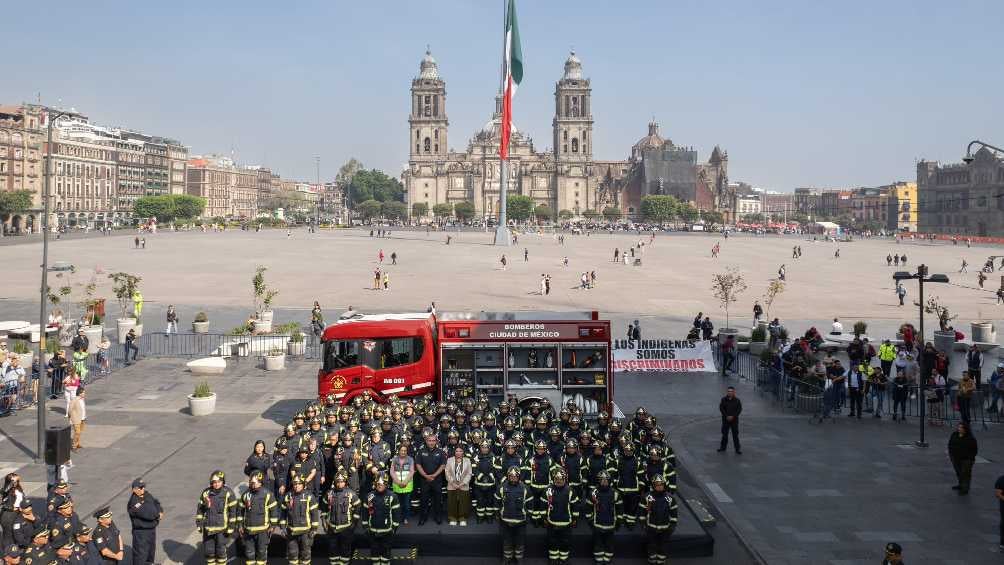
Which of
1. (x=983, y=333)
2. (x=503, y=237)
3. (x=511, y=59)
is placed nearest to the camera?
(x=983, y=333)

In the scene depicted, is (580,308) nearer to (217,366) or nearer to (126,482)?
(217,366)

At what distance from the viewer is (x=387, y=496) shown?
11.1 m

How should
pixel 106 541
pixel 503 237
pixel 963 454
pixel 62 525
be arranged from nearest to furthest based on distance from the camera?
pixel 106 541
pixel 62 525
pixel 963 454
pixel 503 237

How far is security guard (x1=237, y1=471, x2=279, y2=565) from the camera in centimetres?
1073

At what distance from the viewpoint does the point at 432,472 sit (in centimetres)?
1249

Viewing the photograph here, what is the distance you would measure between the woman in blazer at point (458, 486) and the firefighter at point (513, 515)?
0.88m

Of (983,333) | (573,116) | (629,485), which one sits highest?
(573,116)

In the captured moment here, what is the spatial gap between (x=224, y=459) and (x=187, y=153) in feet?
597

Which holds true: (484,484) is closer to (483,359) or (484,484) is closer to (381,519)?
(381,519)

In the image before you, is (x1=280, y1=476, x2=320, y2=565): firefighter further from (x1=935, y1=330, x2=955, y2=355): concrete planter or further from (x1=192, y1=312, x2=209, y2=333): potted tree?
(x1=935, y1=330, x2=955, y2=355): concrete planter

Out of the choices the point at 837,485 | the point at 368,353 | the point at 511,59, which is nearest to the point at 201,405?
the point at 368,353

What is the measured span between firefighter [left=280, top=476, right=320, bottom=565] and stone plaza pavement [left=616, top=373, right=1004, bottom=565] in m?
6.16

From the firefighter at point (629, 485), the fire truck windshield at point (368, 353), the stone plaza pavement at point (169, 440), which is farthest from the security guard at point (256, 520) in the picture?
the fire truck windshield at point (368, 353)

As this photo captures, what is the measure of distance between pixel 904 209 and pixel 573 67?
77.6 m
